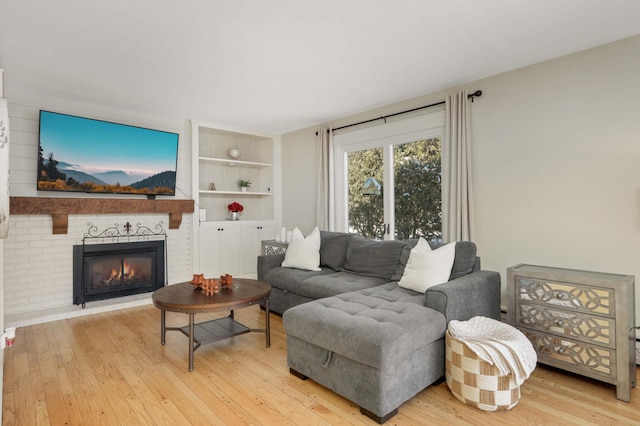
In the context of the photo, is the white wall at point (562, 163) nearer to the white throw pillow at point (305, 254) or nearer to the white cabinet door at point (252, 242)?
the white throw pillow at point (305, 254)

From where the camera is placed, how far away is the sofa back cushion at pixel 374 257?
3.40m

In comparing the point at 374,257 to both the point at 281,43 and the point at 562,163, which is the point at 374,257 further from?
the point at 281,43

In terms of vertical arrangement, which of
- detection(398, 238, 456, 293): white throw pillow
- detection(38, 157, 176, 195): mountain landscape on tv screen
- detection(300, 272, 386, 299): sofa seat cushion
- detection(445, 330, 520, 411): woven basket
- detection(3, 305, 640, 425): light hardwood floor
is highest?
detection(38, 157, 176, 195): mountain landscape on tv screen

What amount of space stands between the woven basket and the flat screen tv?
4.02 meters

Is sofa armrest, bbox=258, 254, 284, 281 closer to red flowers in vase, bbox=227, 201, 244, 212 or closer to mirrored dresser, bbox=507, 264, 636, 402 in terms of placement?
red flowers in vase, bbox=227, 201, 244, 212

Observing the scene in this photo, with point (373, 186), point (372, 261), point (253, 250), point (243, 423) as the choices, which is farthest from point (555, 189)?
point (253, 250)

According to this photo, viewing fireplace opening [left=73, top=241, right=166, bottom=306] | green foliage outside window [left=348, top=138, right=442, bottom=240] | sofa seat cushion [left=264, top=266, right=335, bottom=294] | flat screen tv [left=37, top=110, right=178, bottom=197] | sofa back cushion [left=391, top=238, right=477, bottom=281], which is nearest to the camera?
sofa back cushion [left=391, top=238, right=477, bottom=281]

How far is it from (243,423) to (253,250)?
3755 millimetres

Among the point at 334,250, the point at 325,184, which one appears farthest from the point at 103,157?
the point at 334,250

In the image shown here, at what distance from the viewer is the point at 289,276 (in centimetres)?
363

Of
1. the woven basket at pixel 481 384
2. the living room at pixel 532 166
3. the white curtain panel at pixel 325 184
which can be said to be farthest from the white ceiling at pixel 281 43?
the woven basket at pixel 481 384

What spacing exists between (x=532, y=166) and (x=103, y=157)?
15.0ft

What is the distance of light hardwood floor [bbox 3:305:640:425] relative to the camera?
78.4 inches

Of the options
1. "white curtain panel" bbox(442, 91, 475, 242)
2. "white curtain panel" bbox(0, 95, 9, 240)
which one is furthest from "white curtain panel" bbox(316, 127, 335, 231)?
"white curtain panel" bbox(0, 95, 9, 240)
